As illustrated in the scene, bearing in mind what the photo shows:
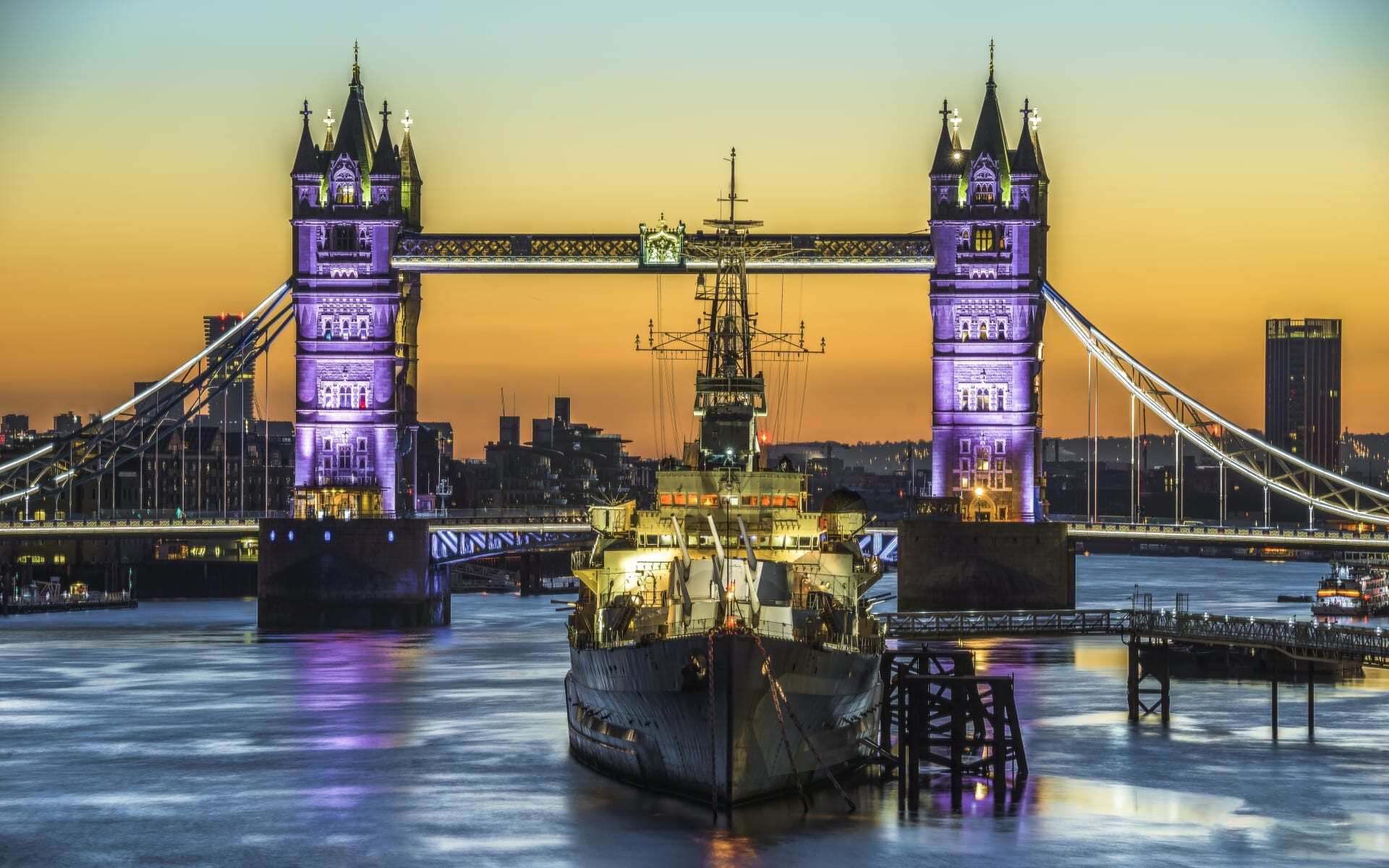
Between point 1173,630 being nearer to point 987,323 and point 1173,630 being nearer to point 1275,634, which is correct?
point 1275,634

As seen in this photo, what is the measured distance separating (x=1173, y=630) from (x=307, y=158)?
174 ft

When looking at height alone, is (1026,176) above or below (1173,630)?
above

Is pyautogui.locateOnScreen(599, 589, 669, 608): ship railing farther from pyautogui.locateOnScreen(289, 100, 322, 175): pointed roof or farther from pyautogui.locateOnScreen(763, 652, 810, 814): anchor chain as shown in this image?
pyautogui.locateOnScreen(289, 100, 322, 175): pointed roof

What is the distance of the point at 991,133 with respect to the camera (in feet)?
344

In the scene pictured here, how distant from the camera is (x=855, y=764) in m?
53.3

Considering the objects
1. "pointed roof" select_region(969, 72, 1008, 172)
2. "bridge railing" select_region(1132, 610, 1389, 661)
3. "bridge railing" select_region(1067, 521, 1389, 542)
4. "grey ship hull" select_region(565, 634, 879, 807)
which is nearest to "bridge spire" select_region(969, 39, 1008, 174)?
"pointed roof" select_region(969, 72, 1008, 172)

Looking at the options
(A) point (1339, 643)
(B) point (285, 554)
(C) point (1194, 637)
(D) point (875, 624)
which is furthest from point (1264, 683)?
(B) point (285, 554)

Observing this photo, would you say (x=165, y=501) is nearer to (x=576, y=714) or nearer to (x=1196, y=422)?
(x=1196, y=422)

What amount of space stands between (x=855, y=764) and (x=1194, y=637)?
53.4ft

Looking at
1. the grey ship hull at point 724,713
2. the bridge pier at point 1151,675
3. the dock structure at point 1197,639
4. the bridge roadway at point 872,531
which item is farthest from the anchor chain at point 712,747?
the bridge roadway at point 872,531

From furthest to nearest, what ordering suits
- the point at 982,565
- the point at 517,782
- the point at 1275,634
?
the point at 982,565
the point at 1275,634
the point at 517,782

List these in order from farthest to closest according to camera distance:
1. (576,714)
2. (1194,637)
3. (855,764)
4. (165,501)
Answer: (165,501), (1194,637), (576,714), (855,764)

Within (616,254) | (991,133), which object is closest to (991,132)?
(991,133)

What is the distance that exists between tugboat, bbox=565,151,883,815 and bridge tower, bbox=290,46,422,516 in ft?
157
